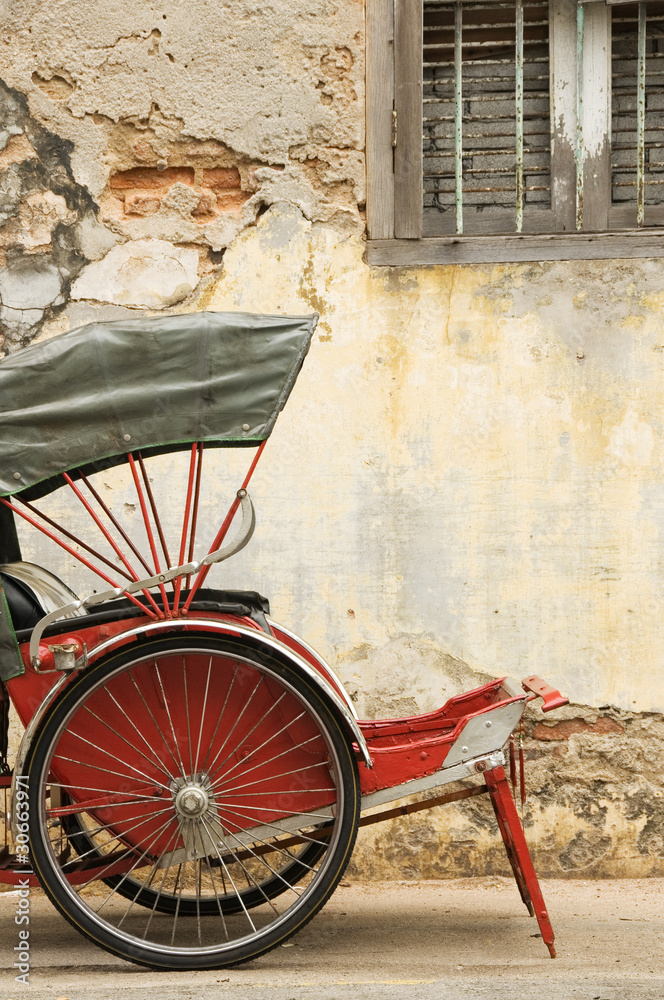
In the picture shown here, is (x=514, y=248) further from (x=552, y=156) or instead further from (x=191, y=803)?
(x=191, y=803)

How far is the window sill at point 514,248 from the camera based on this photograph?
401 cm

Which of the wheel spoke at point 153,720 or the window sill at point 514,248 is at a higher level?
the window sill at point 514,248

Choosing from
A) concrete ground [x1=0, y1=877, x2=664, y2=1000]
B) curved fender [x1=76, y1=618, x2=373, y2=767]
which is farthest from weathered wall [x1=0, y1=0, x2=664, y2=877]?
curved fender [x1=76, y1=618, x2=373, y2=767]

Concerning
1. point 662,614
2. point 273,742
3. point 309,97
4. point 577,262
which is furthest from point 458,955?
point 309,97

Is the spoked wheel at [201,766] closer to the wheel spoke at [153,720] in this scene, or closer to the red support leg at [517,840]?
the wheel spoke at [153,720]

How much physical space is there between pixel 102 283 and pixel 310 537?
1321 mm

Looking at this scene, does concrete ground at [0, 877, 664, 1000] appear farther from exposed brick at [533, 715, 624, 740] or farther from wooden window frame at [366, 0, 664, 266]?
wooden window frame at [366, 0, 664, 266]

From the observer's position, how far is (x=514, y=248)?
4.03 metres

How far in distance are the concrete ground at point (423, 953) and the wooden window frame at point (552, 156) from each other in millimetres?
2456

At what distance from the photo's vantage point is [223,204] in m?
4.09

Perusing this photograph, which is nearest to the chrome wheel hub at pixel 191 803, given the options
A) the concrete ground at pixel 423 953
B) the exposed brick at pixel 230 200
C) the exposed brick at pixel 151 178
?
the concrete ground at pixel 423 953

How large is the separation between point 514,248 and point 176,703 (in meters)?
2.27

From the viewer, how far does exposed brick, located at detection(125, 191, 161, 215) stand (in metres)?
4.08

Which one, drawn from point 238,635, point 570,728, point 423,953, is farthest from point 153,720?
point 570,728
